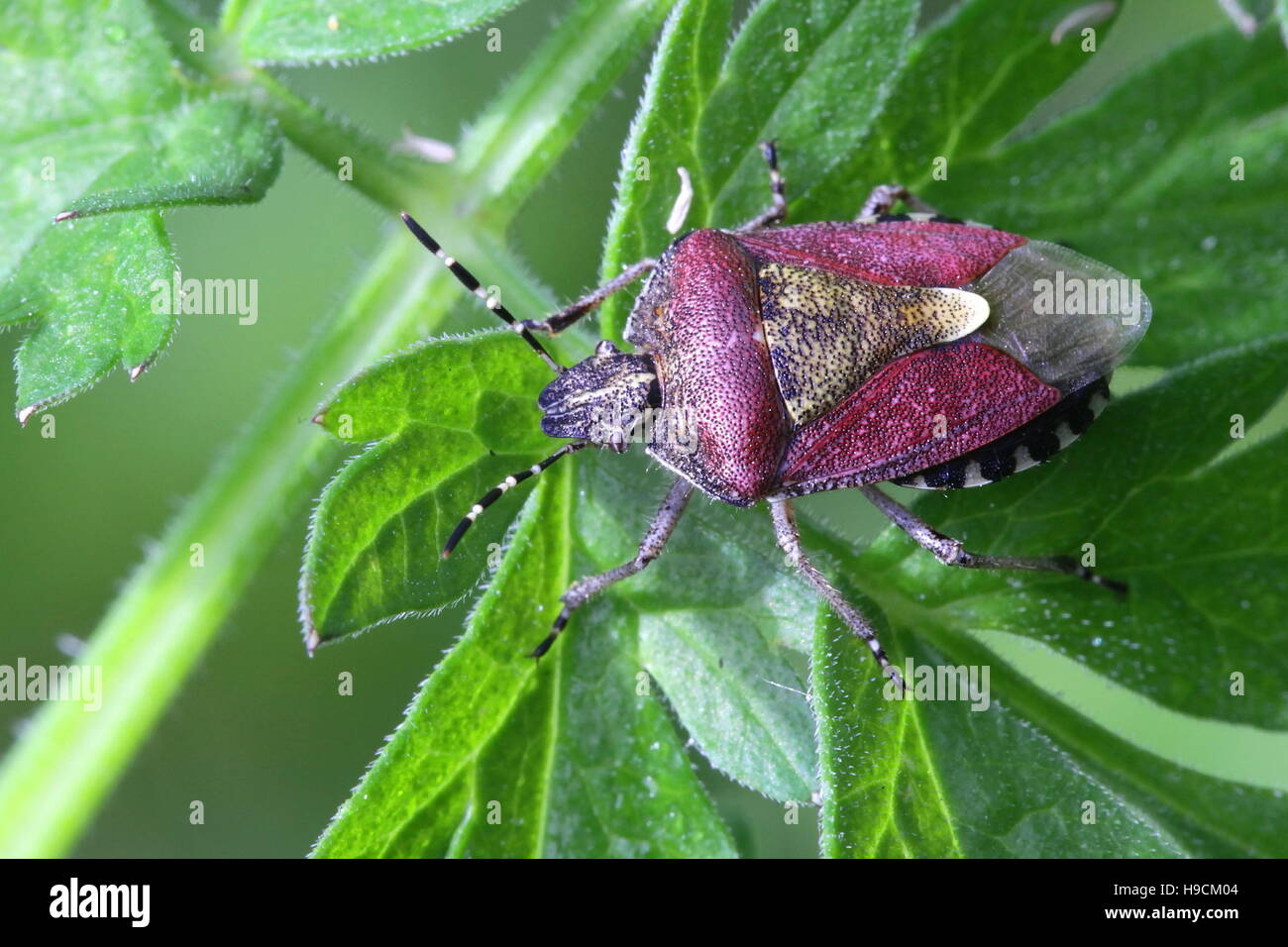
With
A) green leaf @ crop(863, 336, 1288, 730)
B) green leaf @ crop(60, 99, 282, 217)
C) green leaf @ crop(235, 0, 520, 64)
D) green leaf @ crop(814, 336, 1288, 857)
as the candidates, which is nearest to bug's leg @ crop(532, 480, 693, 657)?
green leaf @ crop(814, 336, 1288, 857)

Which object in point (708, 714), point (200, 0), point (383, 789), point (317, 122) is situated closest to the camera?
point (383, 789)

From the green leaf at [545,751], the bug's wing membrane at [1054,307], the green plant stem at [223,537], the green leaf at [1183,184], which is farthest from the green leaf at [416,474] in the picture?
the green leaf at [1183,184]

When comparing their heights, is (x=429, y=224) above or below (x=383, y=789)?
above

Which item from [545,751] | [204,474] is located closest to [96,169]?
[204,474]

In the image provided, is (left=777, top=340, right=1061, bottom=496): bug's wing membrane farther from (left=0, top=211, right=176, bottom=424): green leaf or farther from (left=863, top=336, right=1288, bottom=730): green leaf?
(left=0, top=211, right=176, bottom=424): green leaf

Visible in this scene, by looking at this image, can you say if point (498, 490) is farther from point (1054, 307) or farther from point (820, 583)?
point (1054, 307)

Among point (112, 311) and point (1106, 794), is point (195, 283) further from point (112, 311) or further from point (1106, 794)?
point (1106, 794)

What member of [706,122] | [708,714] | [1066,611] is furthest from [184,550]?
[1066,611]
